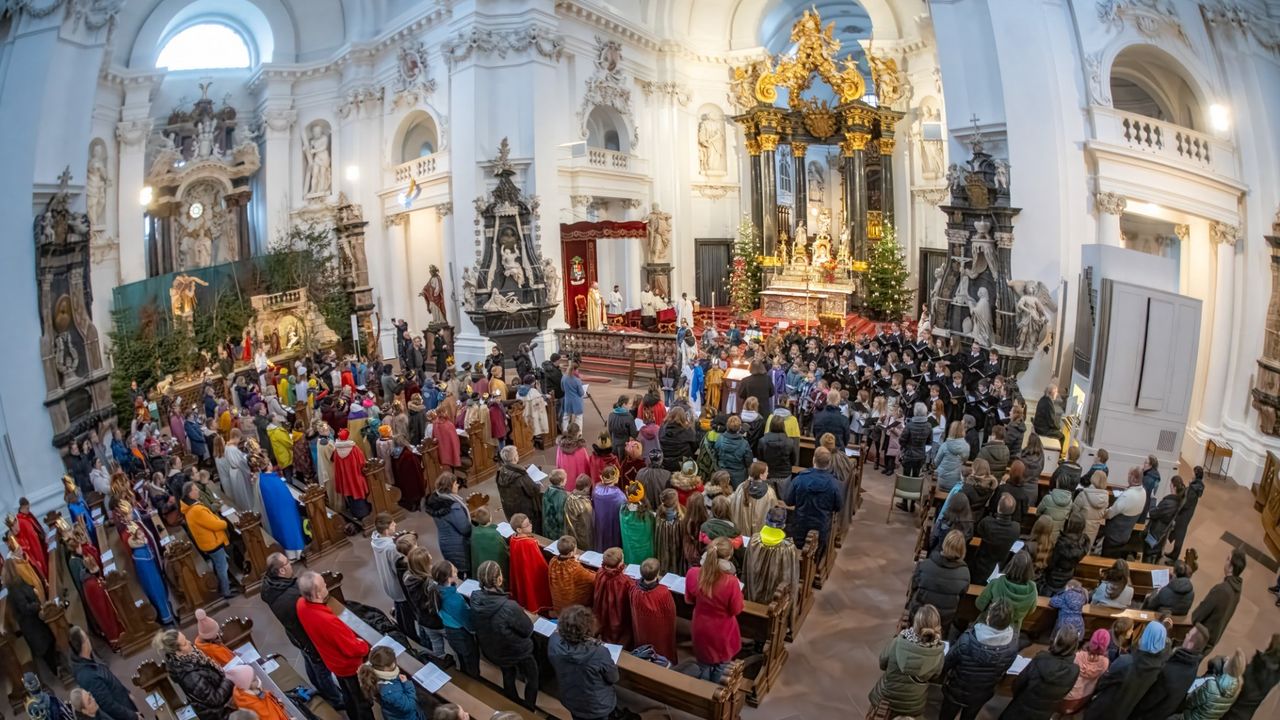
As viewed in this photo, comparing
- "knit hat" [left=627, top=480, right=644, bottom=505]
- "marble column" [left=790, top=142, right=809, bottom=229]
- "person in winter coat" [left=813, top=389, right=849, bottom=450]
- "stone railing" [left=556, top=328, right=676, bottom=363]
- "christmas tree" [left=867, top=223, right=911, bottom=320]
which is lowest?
"knit hat" [left=627, top=480, right=644, bottom=505]

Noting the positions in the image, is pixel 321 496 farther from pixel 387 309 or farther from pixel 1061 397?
pixel 387 309

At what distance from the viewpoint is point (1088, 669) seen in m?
4.64

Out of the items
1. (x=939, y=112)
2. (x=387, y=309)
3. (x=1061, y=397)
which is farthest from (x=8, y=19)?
(x=939, y=112)

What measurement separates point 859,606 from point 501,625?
371 cm

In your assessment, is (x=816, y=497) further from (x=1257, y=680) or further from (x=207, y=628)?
(x=207, y=628)

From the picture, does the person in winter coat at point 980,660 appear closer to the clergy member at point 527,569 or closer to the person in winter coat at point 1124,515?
the person in winter coat at point 1124,515

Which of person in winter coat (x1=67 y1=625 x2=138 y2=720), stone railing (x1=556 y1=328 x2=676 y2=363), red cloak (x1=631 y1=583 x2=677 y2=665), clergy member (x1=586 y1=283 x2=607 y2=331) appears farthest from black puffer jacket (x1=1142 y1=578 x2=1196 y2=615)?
clergy member (x1=586 y1=283 x2=607 y2=331)

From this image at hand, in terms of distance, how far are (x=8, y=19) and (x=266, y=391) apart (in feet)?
18.8

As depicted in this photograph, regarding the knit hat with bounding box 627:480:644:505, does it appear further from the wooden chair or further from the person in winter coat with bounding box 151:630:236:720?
the wooden chair

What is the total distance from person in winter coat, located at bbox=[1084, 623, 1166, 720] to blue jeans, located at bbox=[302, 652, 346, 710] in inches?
211

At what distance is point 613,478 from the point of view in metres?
6.79

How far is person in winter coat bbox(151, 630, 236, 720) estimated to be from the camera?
4293mm

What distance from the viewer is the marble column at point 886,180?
21.1 metres

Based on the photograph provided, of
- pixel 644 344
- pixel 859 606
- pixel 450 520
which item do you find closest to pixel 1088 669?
pixel 859 606
